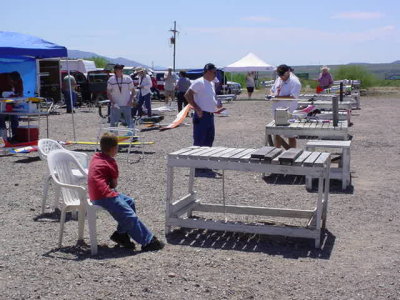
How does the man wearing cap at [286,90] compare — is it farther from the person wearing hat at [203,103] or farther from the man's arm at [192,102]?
the man's arm at [192,102]

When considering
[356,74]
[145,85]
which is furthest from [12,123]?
[356,74]

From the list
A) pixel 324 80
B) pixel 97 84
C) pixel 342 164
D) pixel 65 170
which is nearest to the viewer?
pixel 65 170

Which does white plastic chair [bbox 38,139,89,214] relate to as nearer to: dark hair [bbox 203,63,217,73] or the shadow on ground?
the shadow on ground

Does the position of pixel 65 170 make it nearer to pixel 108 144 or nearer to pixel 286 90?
pixel 108 144

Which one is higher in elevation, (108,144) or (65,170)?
(108,144)

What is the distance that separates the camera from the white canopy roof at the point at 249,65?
36875mm

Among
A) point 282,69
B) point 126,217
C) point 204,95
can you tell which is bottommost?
point 126,217

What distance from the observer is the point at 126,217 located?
18.9 ft

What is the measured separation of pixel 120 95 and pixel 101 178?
24.4 ft

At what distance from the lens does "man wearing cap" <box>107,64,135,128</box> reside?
42.5 feet

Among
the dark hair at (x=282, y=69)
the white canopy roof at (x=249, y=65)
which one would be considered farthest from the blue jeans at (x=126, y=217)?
the white canopy roof at (x=249, y=65)

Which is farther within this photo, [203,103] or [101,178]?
[203,103]

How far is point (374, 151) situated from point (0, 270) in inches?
362

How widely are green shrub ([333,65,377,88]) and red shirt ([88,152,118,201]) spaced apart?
41119mm
